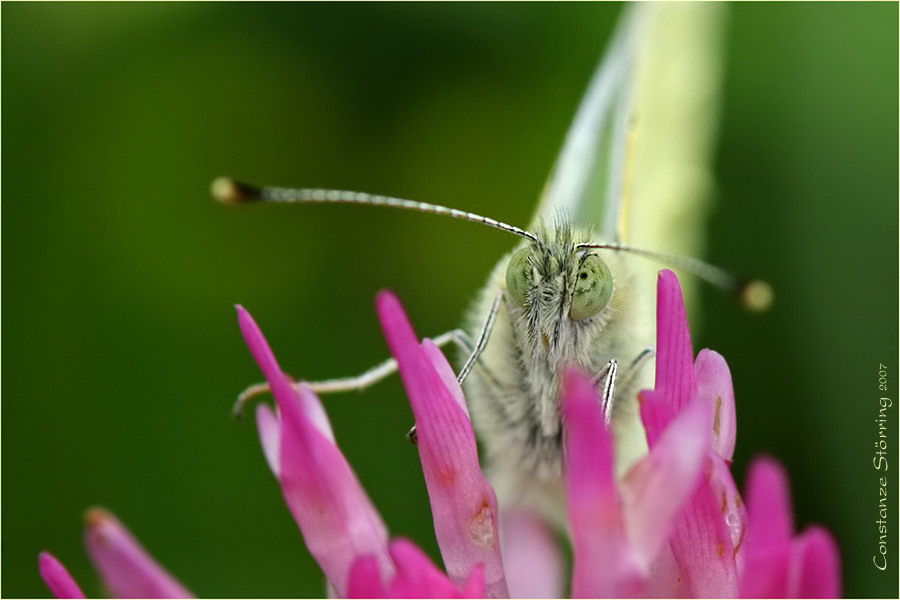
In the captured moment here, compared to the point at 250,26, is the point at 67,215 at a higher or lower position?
lower

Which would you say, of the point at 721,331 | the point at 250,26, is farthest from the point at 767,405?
the point at 250,26

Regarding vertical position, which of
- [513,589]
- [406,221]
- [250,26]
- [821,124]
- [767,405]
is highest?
[250,26]

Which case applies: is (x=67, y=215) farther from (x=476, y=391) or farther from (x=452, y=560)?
(x=452, y=560)

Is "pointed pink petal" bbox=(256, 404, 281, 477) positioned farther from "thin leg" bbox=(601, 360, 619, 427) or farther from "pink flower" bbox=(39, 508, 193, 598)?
"thin leg" bbox=(601, 360, 619, 427)

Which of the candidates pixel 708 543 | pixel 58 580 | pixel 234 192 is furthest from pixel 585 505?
pixel 234 192

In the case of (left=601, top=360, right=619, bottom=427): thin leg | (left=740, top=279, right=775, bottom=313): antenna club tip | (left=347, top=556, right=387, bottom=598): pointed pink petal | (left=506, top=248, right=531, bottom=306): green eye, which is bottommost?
(left=347, top=556, right=387, bottom=598): pointed pink petal

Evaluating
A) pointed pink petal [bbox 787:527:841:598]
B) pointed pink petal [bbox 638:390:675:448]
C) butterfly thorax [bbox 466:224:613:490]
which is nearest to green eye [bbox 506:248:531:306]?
butterfly thorax [bbox 466:224:613:490]
